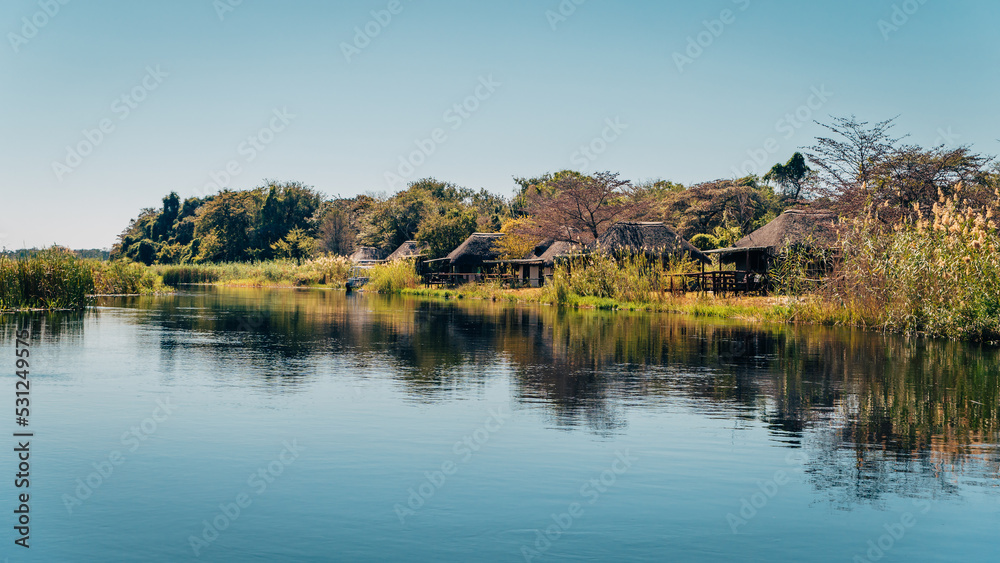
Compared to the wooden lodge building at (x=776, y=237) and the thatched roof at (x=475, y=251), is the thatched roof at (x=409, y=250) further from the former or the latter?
the wooden lodge building at (x=776, y=237)

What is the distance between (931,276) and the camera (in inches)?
951

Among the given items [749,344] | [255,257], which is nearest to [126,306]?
[749,344]

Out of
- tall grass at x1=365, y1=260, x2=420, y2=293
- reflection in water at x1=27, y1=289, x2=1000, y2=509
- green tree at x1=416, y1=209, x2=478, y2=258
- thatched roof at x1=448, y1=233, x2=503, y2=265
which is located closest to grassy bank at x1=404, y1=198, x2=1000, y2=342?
reflection in water at x1=27, y1=289, x2=1000, y2=509

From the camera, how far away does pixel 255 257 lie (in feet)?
365

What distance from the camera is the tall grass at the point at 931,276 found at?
893 inches

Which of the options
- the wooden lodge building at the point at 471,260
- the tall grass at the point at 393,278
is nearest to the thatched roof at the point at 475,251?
the wooden lodge building at the point at 471,260

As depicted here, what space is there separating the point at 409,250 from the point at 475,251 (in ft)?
47.3

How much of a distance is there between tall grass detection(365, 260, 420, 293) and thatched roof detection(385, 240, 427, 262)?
12.2 meters

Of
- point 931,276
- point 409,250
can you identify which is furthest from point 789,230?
point 409,250

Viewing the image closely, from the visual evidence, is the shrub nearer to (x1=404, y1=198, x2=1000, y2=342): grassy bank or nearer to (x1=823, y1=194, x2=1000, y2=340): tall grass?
(x1=404, y1=198, x2=1000, y2=342): grassy bank

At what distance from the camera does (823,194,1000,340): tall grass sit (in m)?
22.7

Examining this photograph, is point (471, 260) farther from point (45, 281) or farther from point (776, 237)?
point (45, 281)

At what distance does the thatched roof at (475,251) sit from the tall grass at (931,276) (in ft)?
163

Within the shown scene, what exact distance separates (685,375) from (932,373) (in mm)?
5092
